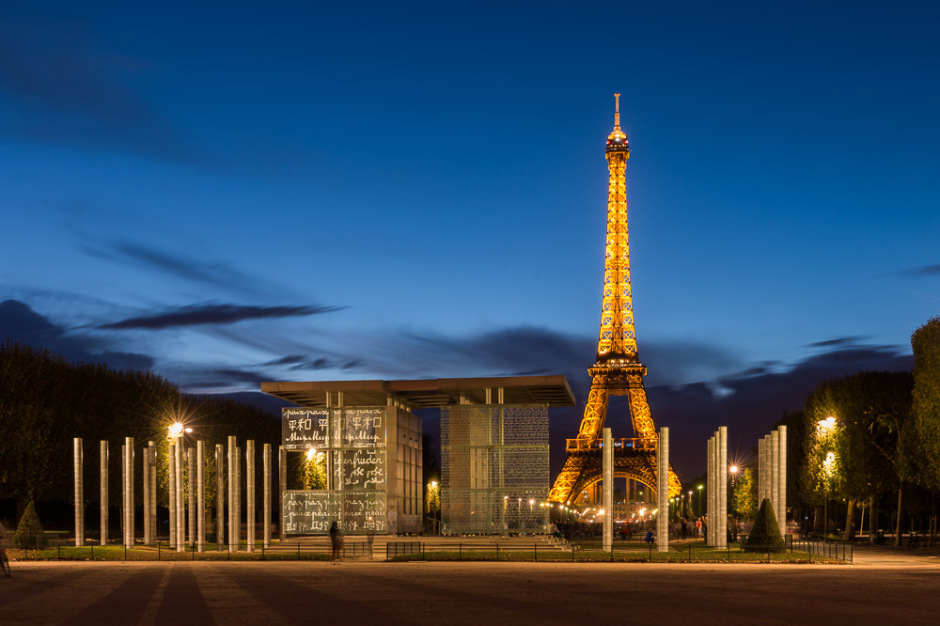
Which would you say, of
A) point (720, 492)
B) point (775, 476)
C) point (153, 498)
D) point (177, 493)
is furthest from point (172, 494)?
point (775, 476)

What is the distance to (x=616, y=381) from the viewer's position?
339 ft

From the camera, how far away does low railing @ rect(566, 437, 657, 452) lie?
95500 millimetres

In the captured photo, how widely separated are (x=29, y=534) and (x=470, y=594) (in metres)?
25.1

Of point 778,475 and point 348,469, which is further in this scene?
point 348,469

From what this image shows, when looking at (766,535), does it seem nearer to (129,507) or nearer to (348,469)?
(348,469)

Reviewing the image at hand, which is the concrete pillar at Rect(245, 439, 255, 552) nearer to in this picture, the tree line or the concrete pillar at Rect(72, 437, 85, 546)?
the concrete pillar at Rect(72, 437, 85, 546)

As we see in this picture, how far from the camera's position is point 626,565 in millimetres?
35500

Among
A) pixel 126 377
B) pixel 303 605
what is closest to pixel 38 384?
pixel 126 377

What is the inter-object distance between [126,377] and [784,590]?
49.0 m

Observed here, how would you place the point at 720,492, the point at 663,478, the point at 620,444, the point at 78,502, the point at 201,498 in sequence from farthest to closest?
the point at 620,444, the point at 720,492, the point at 78,502, the point at 201,498, the point at 663,478

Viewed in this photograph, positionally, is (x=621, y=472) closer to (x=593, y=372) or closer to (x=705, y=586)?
(x=593, y=372)

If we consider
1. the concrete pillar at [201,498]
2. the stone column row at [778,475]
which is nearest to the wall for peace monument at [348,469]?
the concrete pillar at [201,498]

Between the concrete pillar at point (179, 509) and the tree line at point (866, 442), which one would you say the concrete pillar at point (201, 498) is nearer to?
the concrete pillar at point (179, 509)

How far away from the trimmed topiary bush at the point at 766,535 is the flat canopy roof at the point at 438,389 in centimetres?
997
